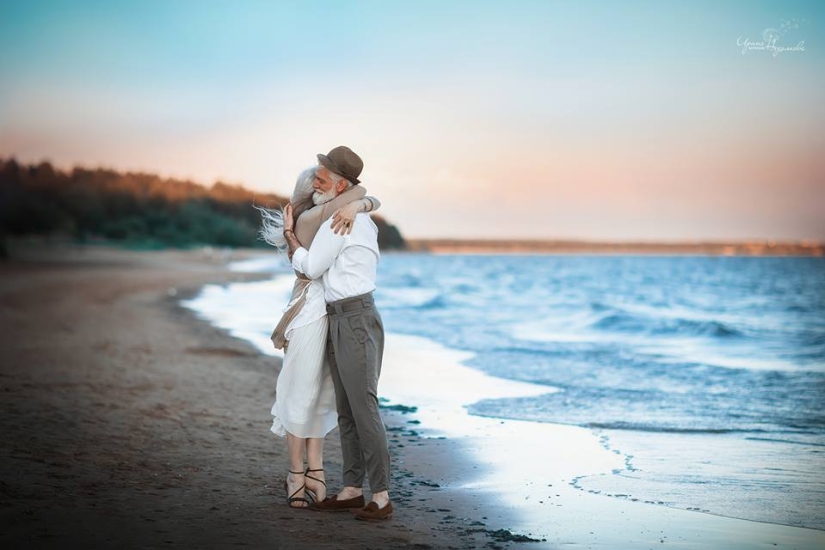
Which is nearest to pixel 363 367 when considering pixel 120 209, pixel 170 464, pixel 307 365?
pixel 307 365

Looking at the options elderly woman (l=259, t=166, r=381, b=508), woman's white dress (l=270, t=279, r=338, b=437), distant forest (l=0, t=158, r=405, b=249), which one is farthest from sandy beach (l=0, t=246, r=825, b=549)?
distant forest (l=0, t=158, r=405, b=249)

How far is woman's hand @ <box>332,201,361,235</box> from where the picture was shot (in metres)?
4.21

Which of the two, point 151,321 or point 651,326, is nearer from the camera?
point 151,321

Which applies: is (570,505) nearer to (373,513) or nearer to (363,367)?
(373,513)

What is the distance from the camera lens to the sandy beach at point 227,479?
393 centimetres

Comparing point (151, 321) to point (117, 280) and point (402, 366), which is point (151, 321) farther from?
point (117, 280)

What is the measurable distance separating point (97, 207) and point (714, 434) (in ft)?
266

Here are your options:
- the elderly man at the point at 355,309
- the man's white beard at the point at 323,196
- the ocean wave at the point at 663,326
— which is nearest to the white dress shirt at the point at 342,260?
the elderly man at the point at 355,309

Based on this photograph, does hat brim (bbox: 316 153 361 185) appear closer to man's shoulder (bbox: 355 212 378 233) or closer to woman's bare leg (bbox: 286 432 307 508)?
man's shoulder (bbox: 355 212 378 233)

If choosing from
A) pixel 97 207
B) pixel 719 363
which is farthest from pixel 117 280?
pixel 97 207

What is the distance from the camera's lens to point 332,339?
4.36 meters

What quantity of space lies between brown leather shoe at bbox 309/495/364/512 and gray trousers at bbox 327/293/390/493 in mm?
207

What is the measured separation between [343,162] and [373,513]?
1.98 meters

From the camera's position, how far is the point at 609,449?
6.41 meters
